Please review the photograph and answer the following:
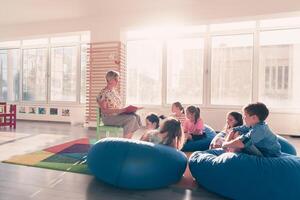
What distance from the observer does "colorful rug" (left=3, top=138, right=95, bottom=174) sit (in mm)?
2941

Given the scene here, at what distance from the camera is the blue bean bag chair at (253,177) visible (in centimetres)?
194

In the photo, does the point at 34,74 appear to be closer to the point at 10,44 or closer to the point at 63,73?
the point at 63,73

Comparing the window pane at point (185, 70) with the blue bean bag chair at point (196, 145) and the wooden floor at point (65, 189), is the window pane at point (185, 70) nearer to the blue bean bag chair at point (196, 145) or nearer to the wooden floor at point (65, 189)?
the blue bean bag chair at point (196, 145)

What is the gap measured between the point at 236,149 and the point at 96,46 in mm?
5085

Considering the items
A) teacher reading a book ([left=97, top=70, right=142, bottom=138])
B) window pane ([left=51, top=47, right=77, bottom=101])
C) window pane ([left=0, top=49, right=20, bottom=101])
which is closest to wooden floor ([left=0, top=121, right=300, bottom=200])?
teacher reading a book ([left=97, top=70, right=142, bottom=138])

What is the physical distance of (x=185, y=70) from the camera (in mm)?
6852

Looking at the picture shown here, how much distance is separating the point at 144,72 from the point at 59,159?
14.1 ft

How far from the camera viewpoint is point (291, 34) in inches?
235

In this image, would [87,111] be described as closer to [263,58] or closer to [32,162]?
[32,162]

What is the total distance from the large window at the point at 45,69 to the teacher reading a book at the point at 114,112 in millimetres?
4400

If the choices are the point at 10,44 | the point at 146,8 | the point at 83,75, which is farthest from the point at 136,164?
the point at 10,44

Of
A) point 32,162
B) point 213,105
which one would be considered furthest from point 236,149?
point 213,105

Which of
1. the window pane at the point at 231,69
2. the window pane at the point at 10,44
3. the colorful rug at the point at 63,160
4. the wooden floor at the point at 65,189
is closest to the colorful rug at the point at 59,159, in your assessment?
→ the colorful rug at the point at 63,160

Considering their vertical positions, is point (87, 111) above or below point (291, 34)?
below
